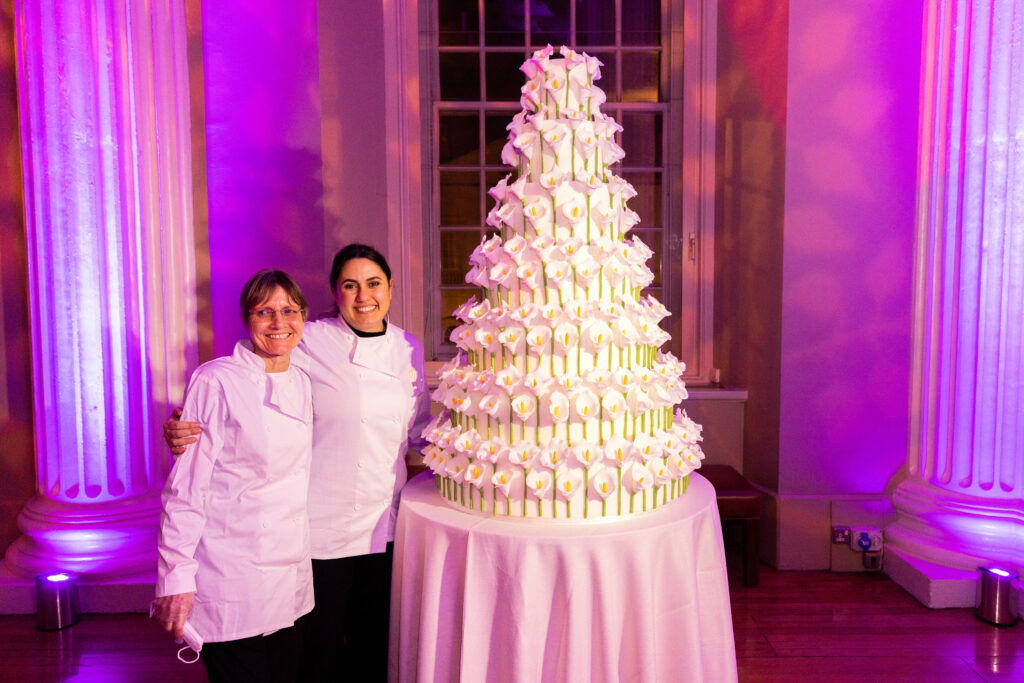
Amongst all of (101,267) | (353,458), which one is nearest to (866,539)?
(353,458)

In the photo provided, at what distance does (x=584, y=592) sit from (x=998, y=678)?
1.88 meters

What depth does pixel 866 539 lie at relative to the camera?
3.53 meters

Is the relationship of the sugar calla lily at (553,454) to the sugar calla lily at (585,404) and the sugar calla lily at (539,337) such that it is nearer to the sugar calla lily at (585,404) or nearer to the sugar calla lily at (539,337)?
the sugar calla lily at (585,404)

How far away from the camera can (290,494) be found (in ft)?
5.97

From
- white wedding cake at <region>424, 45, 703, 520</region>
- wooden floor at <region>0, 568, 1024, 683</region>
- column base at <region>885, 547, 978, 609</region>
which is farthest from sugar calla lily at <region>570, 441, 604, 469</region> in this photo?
column base at <region>885, 547, 978, 609</region>

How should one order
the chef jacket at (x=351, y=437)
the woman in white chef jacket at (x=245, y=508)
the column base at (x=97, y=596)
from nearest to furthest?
the woman in white chef jacket at (x=245, y=508) < the chef jacket at (x=351, y=437) < the column base at (x=97, y=596)

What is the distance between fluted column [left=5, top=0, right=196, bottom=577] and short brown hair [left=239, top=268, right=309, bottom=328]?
166cm

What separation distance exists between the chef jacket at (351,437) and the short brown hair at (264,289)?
225 millimetres

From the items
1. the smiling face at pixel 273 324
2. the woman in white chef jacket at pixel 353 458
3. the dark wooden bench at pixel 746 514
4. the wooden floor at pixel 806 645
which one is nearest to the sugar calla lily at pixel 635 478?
the woman in white chef jacket at pixel 353 458

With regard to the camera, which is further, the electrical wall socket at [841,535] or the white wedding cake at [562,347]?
the electrical wall socket at [841,535]

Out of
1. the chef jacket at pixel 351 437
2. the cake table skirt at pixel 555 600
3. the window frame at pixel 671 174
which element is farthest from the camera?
the window frame at pixel 671 174

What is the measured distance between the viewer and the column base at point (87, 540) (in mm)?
3164

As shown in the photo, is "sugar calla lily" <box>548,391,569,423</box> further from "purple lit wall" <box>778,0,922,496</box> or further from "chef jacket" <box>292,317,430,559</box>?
"purple lit wall" <box>778,0,922,496</box>

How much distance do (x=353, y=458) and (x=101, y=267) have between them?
72.3 inches
